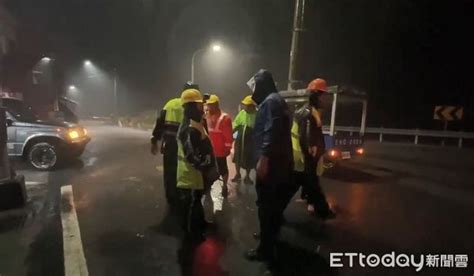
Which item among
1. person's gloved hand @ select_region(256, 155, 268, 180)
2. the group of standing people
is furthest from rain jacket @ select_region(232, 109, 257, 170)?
person's gloved hand @ select_region(256, 155, 268, 180)

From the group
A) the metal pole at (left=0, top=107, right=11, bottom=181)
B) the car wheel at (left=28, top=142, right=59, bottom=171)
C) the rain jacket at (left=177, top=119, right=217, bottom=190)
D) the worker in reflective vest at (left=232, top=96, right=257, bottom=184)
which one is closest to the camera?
the rain jacket at (left=177, top=119, right=217, bottom=190)

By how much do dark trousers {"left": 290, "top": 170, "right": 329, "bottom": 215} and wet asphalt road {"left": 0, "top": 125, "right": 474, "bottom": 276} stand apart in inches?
10.5

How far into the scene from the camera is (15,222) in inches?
228

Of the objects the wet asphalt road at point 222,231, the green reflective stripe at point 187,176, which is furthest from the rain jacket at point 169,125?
the wet asphalt road at point 222,231

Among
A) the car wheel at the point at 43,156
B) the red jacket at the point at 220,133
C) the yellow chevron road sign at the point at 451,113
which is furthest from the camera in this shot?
the yellow chevron road sign at the point at 451,113

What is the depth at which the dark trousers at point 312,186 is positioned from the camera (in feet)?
19.3

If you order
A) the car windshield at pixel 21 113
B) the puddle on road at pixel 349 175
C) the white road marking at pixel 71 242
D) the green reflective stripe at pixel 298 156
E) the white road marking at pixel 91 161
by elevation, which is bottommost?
the white road marking at pixel 91 161

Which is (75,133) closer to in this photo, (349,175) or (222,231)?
(222,231)

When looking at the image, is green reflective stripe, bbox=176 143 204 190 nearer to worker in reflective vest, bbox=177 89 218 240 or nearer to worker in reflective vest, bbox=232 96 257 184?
worker in reflective vest, bbox=177 89 218 240

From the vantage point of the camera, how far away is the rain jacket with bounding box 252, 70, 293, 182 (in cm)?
410

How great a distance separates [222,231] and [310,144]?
1712mm

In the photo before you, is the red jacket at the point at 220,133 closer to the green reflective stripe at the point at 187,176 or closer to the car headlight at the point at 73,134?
the green reflective stripe at the point at 187,176

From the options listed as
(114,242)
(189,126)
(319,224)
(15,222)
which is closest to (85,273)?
(114,242)

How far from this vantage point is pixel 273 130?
4.08 m
